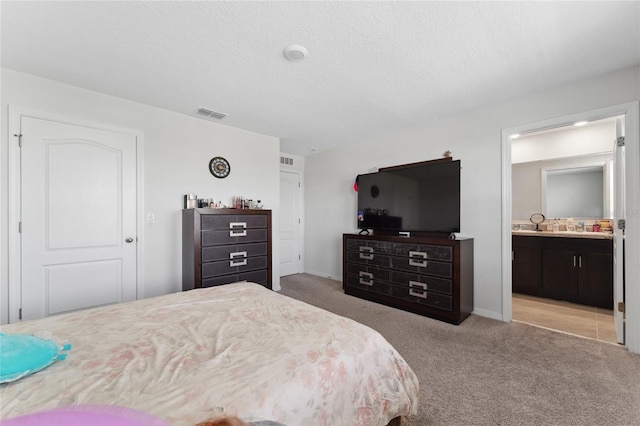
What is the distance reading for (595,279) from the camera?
130 inches

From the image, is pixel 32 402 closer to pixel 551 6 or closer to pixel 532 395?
pixel 532 395

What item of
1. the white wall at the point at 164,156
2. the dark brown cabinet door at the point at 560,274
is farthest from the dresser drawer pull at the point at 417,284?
the white wall at the point at 164,156

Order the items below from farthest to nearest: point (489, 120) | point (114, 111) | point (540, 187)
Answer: point (540, 187) → point (489, 120) → point (114, 111)

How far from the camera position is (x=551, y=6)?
164cm

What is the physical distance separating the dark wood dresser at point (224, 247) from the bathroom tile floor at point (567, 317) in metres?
3.17

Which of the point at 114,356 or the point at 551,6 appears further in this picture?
the point at 551,6

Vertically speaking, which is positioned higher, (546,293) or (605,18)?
(605,18)

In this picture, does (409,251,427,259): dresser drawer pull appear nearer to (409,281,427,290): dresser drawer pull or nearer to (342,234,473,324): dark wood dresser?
(342,234,473,324): dark wood dresser

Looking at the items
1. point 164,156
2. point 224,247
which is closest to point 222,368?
point 224,247

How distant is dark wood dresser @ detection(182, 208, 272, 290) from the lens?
297 cm

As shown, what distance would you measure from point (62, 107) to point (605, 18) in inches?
175

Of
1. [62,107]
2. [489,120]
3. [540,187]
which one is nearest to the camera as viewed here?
[62,107]

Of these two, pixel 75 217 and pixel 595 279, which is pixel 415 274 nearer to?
pixel 595 279

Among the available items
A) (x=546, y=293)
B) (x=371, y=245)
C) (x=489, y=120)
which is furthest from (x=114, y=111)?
(x=546, y=293)
